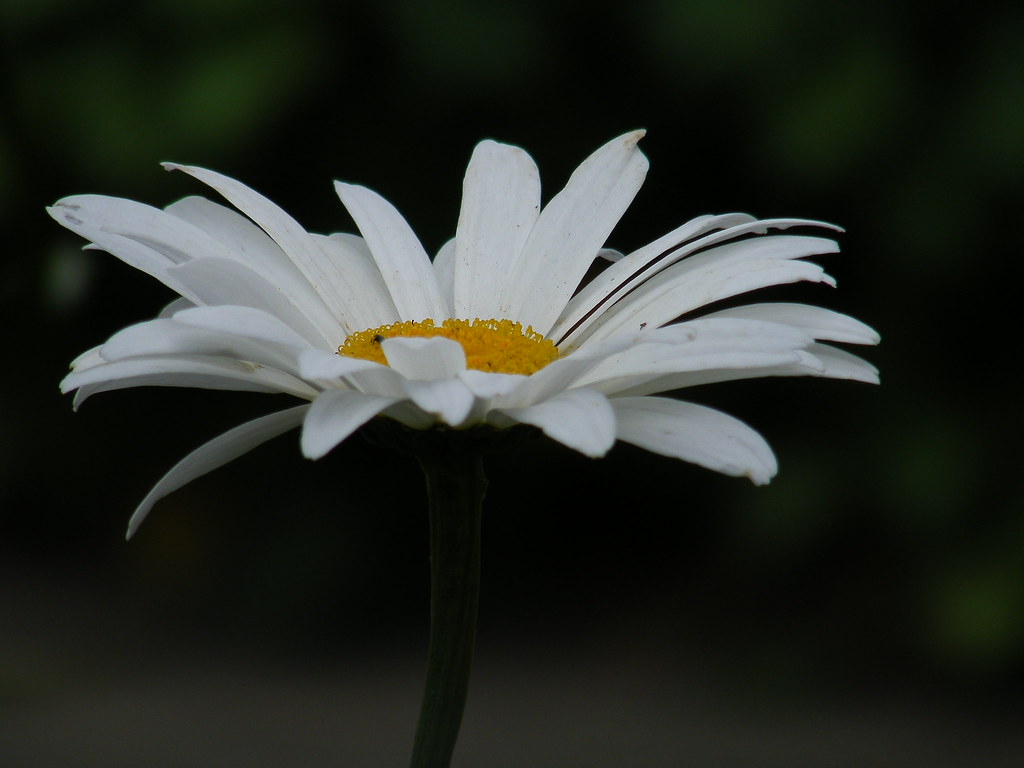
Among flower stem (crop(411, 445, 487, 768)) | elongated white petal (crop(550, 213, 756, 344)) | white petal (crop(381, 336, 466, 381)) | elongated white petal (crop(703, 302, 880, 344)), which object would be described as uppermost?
elongated white petal (crop(550, 213, 756, 344))

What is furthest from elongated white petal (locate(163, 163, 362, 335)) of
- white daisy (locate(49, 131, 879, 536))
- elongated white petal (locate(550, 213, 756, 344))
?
elongated white petal (locate(550, 213, 756, 344))

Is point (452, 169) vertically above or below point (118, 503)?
above

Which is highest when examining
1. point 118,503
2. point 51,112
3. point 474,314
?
point 51,112

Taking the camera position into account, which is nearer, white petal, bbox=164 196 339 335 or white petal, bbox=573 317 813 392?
white petal, bbox=573 317 813 392

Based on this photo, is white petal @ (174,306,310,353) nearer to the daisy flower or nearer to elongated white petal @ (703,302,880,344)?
the daisy flower

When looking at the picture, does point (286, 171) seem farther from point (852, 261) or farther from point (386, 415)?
point (386, 415)

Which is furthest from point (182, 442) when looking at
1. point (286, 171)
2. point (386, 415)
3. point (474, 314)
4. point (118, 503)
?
point (386, 415)
